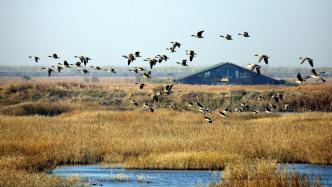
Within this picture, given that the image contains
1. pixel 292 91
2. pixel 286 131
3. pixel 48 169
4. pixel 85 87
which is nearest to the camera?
pixel 48 169

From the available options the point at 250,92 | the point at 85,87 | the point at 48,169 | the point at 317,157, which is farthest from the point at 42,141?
the point at 85,87

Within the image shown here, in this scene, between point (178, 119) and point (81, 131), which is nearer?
point (81, 131)

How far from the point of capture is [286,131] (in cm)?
4228

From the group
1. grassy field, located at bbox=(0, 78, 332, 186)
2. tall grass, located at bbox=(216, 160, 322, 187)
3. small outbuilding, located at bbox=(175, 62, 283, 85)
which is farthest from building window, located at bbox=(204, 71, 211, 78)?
tall grass, located at bbox=(216, 160, 322, 187)

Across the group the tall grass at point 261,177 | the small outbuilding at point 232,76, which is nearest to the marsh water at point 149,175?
the tall grass at point 261,177

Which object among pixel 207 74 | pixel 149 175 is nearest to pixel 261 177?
pixel 149 175

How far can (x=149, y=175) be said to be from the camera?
31281mm

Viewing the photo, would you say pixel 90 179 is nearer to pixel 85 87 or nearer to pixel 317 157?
pixel 317 157

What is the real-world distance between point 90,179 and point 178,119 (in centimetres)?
2473

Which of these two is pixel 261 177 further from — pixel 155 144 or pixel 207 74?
pixel 207 74

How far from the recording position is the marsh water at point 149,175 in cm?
2898

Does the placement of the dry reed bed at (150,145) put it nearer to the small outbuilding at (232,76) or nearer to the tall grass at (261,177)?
the tall grass at (261,177)

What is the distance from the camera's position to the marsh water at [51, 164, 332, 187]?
1141 inches

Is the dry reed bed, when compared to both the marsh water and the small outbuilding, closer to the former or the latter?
the marsh water
